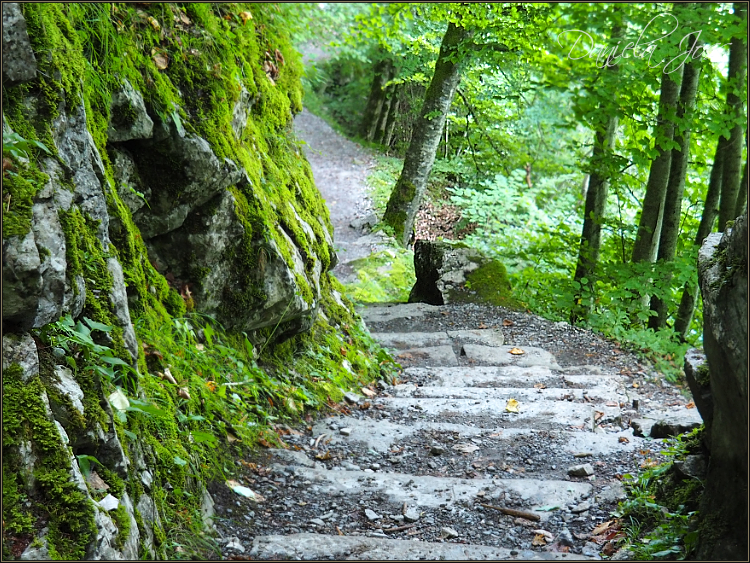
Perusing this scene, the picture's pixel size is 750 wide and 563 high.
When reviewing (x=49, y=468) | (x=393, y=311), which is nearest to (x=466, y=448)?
(x=49, y=468)

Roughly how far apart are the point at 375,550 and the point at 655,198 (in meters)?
8.12

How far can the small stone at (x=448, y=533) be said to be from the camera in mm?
3113

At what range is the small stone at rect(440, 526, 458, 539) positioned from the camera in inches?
123

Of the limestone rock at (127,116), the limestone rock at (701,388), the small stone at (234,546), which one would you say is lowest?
the small stone at (234,546)

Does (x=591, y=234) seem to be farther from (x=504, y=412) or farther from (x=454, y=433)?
(x=454, y=433)

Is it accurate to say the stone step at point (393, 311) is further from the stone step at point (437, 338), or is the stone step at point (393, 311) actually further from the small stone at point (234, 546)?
the small stone at point (234, 546)

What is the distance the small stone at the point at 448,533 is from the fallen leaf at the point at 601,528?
698mm

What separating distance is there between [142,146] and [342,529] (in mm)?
2734

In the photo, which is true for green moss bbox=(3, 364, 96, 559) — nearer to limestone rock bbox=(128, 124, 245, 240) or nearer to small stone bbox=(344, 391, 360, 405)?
limestone rock bbox=(128, 124, 245, 240)

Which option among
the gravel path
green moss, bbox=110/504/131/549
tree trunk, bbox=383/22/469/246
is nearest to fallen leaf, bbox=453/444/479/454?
the gravel path

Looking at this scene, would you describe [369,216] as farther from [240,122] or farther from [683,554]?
[683,554]

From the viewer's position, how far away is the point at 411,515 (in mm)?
3330

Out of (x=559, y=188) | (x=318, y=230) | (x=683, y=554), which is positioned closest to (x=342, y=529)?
(x=683, y=554)

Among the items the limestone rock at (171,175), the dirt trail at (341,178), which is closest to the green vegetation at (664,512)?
the limestone rock at (171,175)
